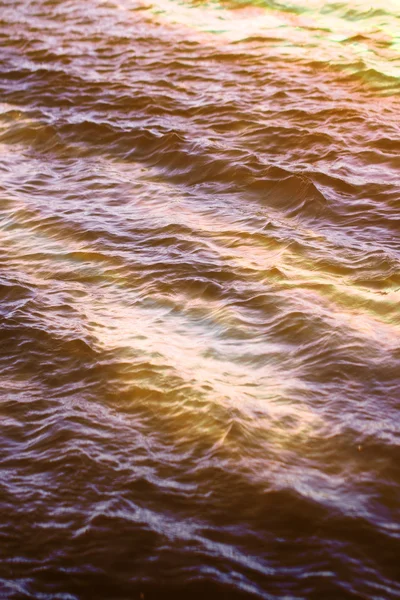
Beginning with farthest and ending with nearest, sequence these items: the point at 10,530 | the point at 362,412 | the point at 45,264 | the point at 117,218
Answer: the point at 117,218 < the point at 45,264 < the point at 362,412 < the point at 10,530

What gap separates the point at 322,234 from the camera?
5445 millimetres

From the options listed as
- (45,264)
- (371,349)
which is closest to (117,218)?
(45,264)

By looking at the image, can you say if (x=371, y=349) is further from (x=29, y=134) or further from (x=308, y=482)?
(x=29, y=134)

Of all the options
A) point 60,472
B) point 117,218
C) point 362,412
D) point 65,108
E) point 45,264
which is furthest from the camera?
point 65,108

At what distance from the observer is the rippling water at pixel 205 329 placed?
3.03m

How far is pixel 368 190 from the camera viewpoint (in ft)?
19.6

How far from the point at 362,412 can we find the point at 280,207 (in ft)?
8.57

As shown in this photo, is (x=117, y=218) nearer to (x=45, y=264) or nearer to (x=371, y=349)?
(x=45, y=264)

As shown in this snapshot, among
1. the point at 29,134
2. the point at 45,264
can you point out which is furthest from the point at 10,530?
the point at 29,134

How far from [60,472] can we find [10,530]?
14.4 inches

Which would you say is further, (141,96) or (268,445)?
(141,96)

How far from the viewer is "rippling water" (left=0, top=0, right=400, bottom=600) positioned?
303cm

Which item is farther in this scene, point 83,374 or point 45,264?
point 45,264

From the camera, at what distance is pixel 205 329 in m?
4.48
